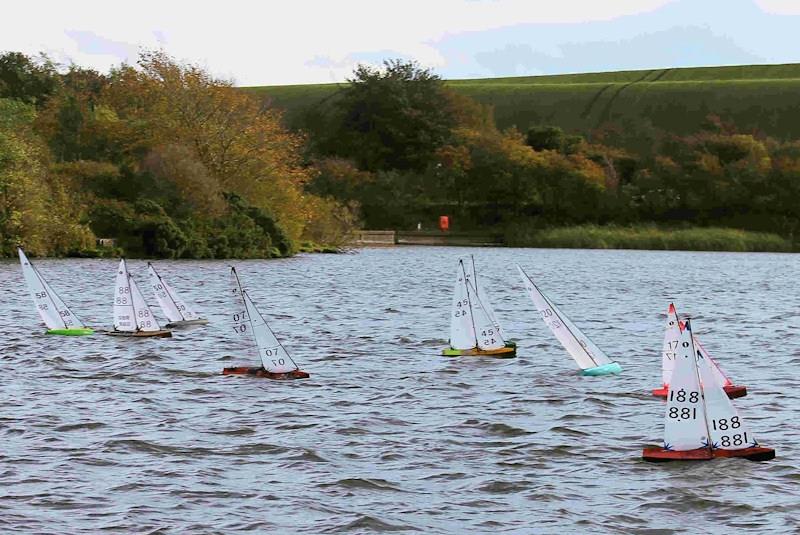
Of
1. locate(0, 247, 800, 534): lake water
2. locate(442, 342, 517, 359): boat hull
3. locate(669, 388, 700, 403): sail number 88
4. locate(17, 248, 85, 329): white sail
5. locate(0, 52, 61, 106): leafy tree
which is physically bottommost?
locate(0, 247, 800, 534): lake water

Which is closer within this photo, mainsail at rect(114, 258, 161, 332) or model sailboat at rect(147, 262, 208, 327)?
mainsail at rect(114, 258, 161, 332)

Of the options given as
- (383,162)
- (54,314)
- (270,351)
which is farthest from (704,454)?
(383,162)

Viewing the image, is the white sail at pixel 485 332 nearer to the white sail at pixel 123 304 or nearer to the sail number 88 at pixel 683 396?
the white sail at pixel 123 304

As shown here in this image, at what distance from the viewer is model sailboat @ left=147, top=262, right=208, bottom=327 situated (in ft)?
113

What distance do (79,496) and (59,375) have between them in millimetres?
10107

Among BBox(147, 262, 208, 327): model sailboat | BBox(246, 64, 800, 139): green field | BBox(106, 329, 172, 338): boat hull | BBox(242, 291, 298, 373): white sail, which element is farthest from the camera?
BBox(246, 64, 800, 139): green field

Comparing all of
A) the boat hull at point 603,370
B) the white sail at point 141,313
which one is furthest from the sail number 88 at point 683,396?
the white sail at point 141,313

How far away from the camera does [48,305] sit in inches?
1256

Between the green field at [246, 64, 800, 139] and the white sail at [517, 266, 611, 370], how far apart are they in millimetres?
102173

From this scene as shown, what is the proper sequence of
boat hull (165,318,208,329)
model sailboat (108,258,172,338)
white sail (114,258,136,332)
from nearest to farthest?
white sail (114,258,136,332) < model sailboat (108,258,172,338) < boat hull (165,318,208,329)

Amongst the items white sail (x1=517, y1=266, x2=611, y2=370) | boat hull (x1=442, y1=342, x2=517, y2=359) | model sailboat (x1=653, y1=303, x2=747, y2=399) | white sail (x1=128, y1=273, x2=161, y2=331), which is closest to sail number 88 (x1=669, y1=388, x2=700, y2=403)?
model sailboat (x1=653, y1=303, x2=747, y2=399)

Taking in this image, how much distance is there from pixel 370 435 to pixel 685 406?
4.76 meters

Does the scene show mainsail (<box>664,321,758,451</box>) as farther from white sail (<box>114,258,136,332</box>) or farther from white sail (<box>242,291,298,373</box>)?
white sail (<box>114,258,136,332</box>)

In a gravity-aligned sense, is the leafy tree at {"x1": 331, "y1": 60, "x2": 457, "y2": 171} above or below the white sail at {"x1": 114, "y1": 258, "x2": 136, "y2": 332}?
above
